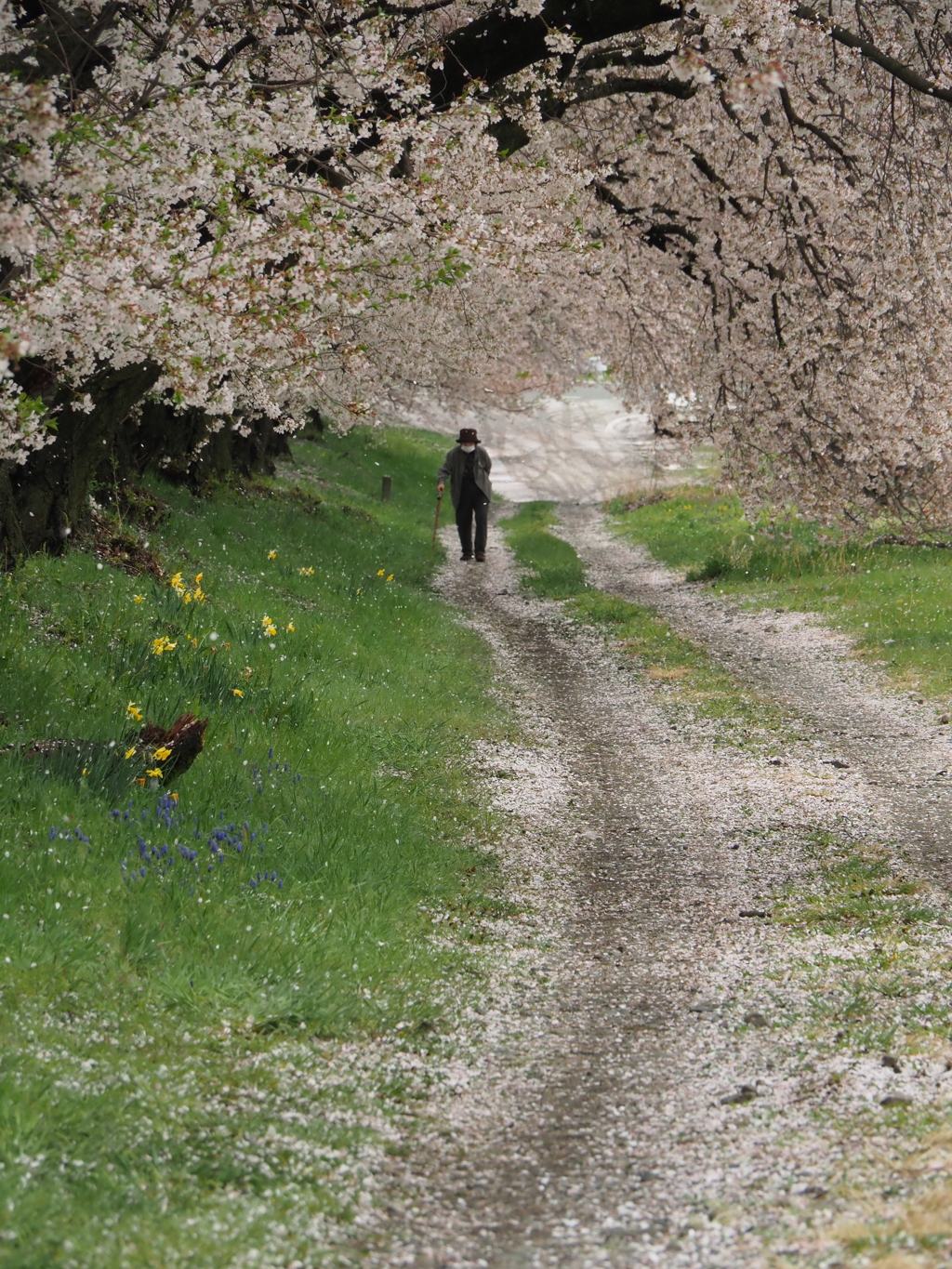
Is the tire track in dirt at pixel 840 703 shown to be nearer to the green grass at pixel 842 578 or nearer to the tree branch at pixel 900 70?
the green grass at pixel 842 578

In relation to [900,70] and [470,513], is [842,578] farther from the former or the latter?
[900,70]

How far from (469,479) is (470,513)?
977 mm

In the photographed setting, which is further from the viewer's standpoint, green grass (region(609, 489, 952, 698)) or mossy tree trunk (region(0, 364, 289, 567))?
green grass (region(609, 489, 952, 698))

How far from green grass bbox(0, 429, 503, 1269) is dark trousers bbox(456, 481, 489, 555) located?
983 centimetres

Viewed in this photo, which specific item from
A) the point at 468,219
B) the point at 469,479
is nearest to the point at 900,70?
the point at 468,219

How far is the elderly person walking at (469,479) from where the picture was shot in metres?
22.5

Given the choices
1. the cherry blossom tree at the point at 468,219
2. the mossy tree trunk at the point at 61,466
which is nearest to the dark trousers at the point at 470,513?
the cherry blossom tree at the point at 468,219

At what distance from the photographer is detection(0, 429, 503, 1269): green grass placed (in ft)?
13.7

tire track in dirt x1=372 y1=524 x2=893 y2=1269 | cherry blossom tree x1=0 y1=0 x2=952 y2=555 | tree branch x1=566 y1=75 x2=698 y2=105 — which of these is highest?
tree branch x1=566 y1=75 x2=698 y2=105

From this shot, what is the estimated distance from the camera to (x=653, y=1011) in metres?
5.90

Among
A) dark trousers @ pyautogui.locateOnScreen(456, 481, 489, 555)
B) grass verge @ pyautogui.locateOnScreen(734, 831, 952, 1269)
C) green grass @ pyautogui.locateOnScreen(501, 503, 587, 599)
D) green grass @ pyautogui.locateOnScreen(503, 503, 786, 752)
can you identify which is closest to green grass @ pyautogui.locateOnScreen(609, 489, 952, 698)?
green grass @ pyautogui.locateOnScreen(503, 503, 786, 752)

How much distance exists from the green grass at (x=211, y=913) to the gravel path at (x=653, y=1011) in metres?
0.38

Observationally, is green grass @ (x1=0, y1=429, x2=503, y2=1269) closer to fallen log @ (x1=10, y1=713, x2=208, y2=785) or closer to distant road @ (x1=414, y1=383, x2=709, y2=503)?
fallen log @ (x1=10, y1=713, x2=208, y2=785)

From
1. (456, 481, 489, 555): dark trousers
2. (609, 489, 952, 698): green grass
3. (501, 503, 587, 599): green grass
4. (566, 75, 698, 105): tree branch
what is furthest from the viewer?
(456, 481, 489, 555): dark trousers
